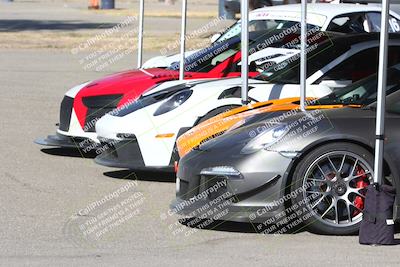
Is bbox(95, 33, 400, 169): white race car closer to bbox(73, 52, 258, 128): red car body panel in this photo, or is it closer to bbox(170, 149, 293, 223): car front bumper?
bbox(73, 52, 258, 128): red car body panel

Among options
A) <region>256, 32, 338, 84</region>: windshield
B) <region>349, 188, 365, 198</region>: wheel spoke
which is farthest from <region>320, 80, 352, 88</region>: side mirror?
<region>349, 188, 365, 198</region>: wheel spoke

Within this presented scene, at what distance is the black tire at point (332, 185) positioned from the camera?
284 inches

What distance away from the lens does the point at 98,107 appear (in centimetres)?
1086

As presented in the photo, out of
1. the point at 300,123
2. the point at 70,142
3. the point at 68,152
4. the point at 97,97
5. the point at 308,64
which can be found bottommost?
the point at 68,152

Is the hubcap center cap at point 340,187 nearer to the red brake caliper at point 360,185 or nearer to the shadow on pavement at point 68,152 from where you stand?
the red brake caliper at point 360,185

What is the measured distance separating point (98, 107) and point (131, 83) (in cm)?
51

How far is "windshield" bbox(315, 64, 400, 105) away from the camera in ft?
27.2

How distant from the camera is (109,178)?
9.92 metres

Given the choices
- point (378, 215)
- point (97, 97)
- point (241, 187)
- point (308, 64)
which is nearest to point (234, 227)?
point (241, 187)

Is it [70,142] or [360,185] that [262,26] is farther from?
[360,185]

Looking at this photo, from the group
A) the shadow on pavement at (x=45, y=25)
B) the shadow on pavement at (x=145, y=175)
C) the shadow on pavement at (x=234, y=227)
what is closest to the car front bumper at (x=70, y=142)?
the shadow on pavement at (x=145, y=175)

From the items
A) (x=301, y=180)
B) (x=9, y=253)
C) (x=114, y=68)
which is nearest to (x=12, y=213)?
(x=9, y=253)

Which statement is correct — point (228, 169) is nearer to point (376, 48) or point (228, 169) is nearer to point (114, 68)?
point (376, 48)

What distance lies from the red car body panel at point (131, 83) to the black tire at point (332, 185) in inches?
152
